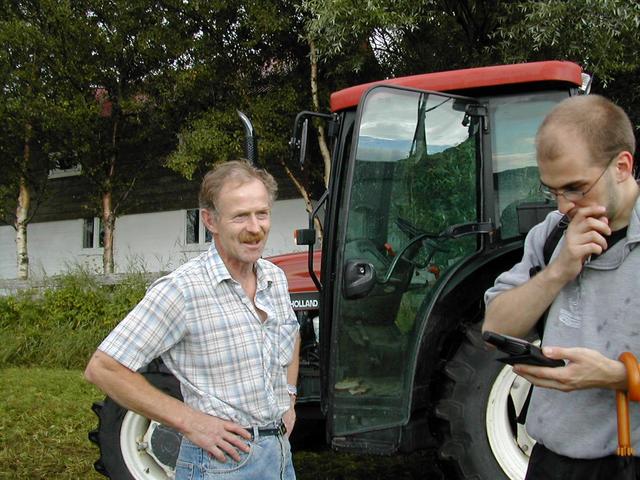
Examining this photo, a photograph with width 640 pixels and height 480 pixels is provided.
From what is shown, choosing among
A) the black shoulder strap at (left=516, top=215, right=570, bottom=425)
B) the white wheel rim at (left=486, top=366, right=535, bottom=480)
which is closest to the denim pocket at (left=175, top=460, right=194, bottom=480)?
the black shoulder strap at (left=516, top=215, right=570, bottom=425)

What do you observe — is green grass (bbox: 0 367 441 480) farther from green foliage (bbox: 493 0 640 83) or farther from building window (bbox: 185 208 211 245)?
building window (bbox: 185 208 211 245)

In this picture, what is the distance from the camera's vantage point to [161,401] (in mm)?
1852

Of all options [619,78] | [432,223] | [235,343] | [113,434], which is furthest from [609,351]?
[619,78]

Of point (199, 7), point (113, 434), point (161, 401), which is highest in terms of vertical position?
point (199, 7)

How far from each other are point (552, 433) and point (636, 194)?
0.55m

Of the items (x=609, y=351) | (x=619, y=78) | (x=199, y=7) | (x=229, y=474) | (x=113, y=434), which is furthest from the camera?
(x=199, y=7)

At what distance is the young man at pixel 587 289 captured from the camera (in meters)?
1.48

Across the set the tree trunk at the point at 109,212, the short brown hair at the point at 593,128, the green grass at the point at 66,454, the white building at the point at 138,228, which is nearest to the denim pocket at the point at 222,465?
the short brown hair at the point at 593,128

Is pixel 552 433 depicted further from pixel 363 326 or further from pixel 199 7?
pixel 199 7

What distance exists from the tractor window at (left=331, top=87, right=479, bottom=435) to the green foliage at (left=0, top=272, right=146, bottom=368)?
18.9 feet

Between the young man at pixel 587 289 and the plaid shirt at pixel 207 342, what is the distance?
69cm

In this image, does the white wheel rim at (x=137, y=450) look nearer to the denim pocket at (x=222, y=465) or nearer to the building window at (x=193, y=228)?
the denim pocket at (x=222, y=465)

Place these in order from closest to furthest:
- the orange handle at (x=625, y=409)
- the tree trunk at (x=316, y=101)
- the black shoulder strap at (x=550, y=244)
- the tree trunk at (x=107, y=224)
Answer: the orange handle at (x=625, y=409)
the black shoulder strap at (x=550, y=244)
the tree trunk at (x=316, y=101)
the tree trunk at (x=107, y=224)

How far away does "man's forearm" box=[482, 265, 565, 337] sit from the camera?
1.56 meters
